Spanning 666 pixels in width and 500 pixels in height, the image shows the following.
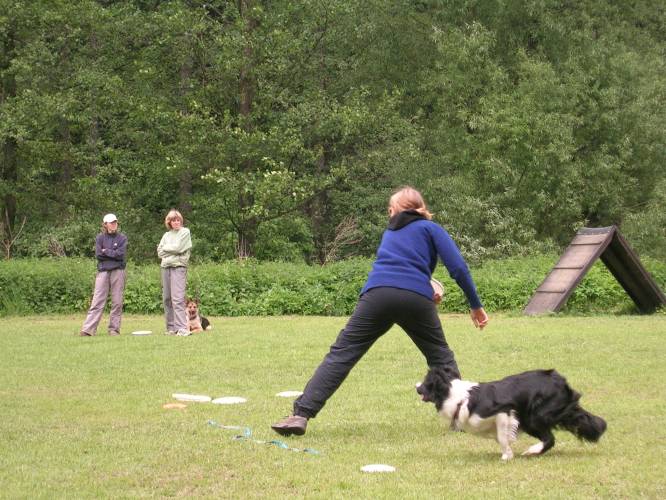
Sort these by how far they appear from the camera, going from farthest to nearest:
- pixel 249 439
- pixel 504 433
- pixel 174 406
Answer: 1. pixel 174 406
2. pixel 249 439
3. pixel 504 433

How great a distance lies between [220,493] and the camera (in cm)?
552

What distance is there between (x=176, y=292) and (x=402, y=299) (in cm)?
884

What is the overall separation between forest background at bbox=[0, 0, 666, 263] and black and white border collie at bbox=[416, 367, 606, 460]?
20.4 metres

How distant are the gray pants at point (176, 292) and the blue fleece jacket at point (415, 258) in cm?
853

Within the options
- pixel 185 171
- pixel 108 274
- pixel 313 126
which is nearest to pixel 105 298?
pixel 108 274

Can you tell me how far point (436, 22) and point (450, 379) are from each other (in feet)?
96.7

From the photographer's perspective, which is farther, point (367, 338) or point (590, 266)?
point (590, 266)

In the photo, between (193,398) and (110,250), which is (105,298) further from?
(193,398)

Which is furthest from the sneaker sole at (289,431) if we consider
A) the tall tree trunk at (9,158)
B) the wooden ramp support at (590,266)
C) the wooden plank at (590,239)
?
the tall tree trunk at (9,158)

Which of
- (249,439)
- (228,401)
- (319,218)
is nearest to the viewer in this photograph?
(249,439)

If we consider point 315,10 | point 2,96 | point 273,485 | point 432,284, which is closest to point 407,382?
point 432,284

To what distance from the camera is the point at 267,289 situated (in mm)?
21234

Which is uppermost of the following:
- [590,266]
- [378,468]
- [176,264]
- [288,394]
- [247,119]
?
[378,468]

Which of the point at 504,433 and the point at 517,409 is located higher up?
the point at 517,409
